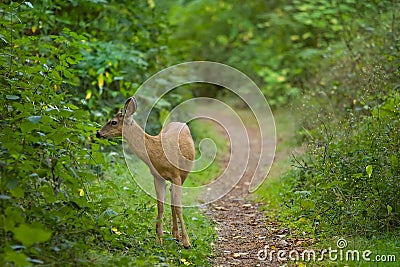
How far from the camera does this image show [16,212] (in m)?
5.43

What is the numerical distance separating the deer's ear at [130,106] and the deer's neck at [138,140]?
13 cm

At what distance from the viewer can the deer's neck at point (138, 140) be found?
793 cm

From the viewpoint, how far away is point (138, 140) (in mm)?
7953

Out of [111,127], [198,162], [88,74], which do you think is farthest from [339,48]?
[111,127]

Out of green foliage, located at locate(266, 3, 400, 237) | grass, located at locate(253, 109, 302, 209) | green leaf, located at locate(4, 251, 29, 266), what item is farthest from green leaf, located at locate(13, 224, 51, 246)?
grass, located at locate(253, 109, 302, 209)

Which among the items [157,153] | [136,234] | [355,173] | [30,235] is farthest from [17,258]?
[355,173]

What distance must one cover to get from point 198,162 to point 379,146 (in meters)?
5.87

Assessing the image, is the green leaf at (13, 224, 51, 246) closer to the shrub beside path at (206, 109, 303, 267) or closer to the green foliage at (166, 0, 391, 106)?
the shrub beside path at (206, 109, 303, 267)

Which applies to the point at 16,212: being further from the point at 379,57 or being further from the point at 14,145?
the point at 379,57

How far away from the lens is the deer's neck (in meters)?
7.93

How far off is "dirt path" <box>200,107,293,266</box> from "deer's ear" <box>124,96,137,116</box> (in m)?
2.03

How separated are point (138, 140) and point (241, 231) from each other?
1.99 metres

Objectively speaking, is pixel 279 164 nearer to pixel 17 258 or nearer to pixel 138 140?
pixel 138 140

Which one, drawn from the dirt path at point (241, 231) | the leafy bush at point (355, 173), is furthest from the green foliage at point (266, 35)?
the dirt path at point (241, 231)
